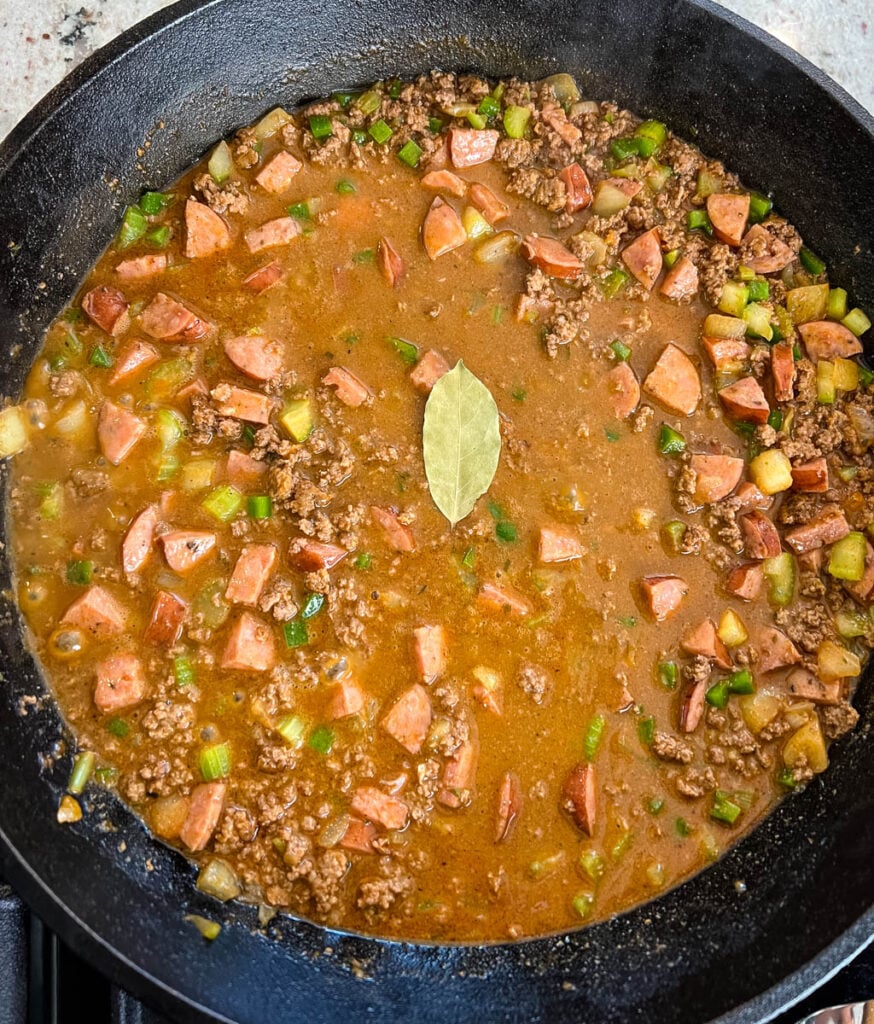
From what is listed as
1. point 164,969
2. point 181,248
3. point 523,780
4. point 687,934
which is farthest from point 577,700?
point 181,248

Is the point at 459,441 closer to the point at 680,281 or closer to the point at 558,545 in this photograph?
the point at 558,545

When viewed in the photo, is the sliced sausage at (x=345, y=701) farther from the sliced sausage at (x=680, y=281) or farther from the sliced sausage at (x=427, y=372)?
the sliced sausage at (x=680, y=281)

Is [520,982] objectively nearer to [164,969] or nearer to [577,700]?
[577,700]

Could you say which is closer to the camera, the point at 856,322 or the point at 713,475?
the point at 713,475

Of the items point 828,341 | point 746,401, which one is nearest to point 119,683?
point 746,401

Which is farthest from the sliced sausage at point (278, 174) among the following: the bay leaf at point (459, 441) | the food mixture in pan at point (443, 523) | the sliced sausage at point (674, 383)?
the sliced sausage at point (674, 383)

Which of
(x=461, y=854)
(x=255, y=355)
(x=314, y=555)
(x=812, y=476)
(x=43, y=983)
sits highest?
(x=255, y=355)
